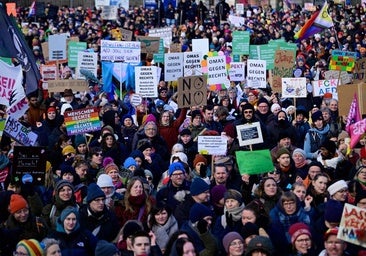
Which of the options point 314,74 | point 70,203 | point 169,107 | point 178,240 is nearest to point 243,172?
point 70,203

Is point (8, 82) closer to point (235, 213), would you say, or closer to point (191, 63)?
point (235, 213)

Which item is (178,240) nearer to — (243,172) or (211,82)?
(243,172)

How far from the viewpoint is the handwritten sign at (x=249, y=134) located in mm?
12695

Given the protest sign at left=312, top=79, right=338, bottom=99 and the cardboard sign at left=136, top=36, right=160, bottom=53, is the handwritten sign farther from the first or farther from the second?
the cardboard sign at left=136, top=36, right=160, bottom=53

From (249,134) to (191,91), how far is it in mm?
2468

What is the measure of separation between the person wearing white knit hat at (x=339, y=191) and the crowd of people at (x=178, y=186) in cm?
1

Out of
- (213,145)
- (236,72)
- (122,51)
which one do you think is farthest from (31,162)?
(236,72)

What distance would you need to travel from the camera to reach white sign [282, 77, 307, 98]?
56.2 feet

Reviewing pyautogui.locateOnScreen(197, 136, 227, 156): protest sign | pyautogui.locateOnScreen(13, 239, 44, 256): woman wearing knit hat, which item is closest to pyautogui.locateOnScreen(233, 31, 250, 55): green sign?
pyautogui.locateOnScreen(197, 136, 227, 156): protest sign

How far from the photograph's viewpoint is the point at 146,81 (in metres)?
17.4

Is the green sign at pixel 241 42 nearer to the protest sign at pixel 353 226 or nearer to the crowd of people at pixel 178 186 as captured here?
the crowd of people at pixel 178 186

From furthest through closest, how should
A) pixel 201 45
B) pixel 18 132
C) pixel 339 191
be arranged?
1. pixel 201 45
2. pixel 18 132
3. pixel 339 191

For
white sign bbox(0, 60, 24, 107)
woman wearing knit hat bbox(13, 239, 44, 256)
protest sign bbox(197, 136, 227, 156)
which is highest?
white sign bbox(0, 60, 24, 107)

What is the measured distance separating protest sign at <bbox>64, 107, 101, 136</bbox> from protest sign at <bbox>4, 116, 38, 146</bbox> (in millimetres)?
1819
